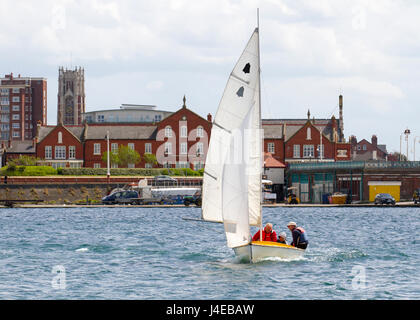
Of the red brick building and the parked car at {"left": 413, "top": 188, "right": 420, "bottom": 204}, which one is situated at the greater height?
the red brick building

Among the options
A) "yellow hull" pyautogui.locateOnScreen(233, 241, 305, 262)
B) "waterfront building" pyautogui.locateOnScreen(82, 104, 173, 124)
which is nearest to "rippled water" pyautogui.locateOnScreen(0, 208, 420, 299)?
"yellow hull" pyautogui.locateOnScreen(233, 241, 305, 262)

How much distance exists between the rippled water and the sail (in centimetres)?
242

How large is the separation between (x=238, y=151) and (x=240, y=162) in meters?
0.48

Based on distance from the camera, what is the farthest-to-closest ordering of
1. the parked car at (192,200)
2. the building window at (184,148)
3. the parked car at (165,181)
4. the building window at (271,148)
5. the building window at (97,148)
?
the building window at (184,148) → the building window at (97,148) → the building window at (271,148) → the parked car at (165,181) → the parked car at (192,200)

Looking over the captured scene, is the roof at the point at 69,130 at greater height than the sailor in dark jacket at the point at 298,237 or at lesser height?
greater

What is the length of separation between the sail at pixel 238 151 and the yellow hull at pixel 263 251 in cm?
42

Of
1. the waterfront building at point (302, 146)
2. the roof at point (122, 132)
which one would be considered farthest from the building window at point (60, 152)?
the waterfront building at point (302, 146)

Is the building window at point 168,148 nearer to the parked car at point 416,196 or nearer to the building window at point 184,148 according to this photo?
the building window at point 184,148

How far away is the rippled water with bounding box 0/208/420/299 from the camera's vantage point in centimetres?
2986

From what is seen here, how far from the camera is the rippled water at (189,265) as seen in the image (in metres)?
29.9

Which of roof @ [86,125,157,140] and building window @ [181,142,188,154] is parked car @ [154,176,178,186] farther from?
roof @ [86,125,157,140]
